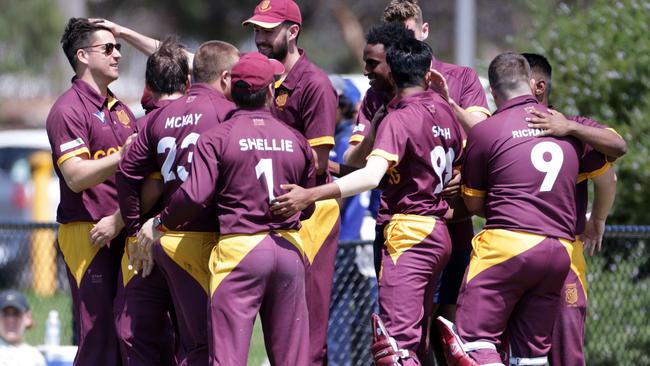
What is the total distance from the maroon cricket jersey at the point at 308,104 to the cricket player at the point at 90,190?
43.4 inches

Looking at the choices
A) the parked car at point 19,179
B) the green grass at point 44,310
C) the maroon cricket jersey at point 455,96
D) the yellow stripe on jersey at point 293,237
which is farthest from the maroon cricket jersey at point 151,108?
the parked car at point 19,179

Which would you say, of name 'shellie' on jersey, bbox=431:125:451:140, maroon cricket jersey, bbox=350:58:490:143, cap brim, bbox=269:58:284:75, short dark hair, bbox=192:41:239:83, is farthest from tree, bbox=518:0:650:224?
short dark hair, bbox=192:41:239:83

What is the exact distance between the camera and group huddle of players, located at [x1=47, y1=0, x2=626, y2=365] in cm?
673

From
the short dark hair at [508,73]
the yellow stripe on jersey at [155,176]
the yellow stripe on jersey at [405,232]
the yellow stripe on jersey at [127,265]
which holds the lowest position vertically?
the yellow stripe on jersey at [127,265]

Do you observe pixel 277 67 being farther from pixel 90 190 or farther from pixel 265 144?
pixel 90 190

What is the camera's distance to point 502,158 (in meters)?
6.98

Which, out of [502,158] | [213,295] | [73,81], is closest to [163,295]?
[213,295]

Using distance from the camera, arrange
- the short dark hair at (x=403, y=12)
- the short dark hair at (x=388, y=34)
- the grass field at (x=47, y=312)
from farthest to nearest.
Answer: the grass field at (x=47, y=312)
the short dark hair at (x=403, y=12)
the short dark hair at (x=388, y=34)

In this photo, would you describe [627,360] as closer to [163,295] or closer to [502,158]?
[502,158]

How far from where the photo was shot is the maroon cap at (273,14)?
7684 millimetres

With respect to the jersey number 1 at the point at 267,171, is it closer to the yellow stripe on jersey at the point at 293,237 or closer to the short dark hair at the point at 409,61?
the yellow stripe on jersey at the point at 293,237

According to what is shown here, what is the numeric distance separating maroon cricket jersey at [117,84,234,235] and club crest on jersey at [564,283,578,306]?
7.30ft

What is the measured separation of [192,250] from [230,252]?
1.28ft

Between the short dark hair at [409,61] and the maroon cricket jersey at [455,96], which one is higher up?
the short dark hair at [409,61]
